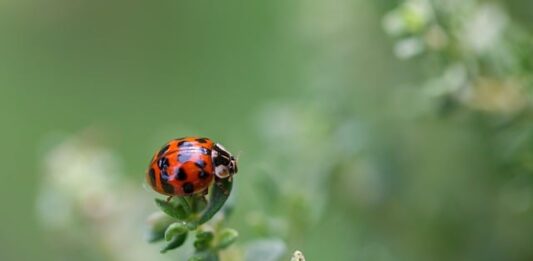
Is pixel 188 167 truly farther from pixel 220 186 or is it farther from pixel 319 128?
pixel 319 128

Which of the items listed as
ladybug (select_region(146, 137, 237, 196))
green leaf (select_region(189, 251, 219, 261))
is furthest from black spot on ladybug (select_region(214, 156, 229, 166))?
green leaf (select_region(189, 251, 219, 261))

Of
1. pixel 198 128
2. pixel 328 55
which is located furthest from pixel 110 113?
pixel 328 55

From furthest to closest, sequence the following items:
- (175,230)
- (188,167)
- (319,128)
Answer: (319,128) < (188,167) < (175,230)

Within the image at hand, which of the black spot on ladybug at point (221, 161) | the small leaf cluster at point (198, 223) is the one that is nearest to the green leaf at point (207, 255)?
the small leaf cluster at point (198, 223)

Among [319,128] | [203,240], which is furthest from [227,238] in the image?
[319,128]

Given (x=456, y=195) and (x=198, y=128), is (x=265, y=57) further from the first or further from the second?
(x=456, y=195)

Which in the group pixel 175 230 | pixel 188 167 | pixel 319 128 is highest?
pixel 319 128
